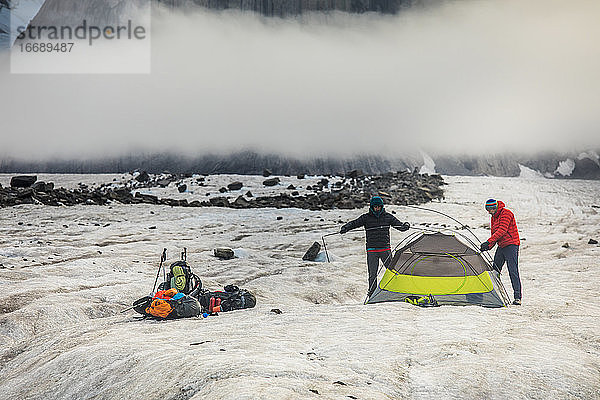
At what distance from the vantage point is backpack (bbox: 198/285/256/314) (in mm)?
6387

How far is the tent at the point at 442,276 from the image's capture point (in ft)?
22.6

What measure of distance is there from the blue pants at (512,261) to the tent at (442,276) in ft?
0.61

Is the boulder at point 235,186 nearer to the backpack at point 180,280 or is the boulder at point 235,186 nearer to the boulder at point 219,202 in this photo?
the boulder at point 219,202

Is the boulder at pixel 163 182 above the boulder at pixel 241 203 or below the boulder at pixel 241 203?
above

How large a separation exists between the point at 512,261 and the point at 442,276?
113 cm

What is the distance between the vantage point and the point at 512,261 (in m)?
7.13

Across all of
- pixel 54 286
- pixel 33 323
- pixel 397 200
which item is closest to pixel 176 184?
pixel 397 200

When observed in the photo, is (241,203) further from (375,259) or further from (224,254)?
(375,259)

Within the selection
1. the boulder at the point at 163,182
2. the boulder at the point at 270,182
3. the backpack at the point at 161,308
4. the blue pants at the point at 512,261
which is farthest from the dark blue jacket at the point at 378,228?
the boulder at the point at 163,182

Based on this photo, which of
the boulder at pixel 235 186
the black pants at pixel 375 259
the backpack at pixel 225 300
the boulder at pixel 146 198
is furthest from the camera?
the boulder at pixel 235 186

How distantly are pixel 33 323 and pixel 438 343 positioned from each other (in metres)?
4.61

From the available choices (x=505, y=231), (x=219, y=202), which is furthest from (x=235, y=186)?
(x=505, y=231)

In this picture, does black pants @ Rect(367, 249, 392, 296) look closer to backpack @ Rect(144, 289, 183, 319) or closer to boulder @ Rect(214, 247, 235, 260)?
backpack @ Rect(144, 289, 183, 319)

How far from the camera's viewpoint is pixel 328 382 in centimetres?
332
